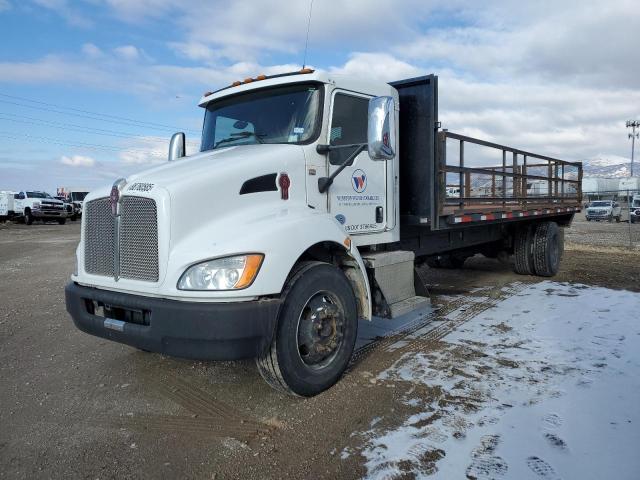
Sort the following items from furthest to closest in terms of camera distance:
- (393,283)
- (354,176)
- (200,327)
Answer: (393,283), (354,176), (200,327)

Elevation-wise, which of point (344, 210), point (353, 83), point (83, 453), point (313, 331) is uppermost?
point (353, 83)

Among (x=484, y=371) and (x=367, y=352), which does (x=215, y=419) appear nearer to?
(x=367, y=352)

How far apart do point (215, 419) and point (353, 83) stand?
3139mm

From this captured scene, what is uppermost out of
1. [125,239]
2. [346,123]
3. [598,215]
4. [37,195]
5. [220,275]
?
[37,195]

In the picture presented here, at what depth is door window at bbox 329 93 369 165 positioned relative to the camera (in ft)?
14.1

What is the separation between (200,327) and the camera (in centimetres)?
305

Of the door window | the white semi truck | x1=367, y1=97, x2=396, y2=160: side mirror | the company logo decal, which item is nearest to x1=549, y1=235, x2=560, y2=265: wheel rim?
the white semi truck

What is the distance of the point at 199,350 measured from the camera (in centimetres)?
311

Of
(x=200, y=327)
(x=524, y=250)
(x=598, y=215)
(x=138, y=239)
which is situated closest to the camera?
(x=200, y=327)

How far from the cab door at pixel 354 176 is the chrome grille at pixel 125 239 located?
1599mm

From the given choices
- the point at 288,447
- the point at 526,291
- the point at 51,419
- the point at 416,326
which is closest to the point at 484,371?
the point at 416,326

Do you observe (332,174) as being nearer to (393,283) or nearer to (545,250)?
(393,283)

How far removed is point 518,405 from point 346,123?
2738 mm

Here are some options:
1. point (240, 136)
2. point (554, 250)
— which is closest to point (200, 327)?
point (240, 136)
